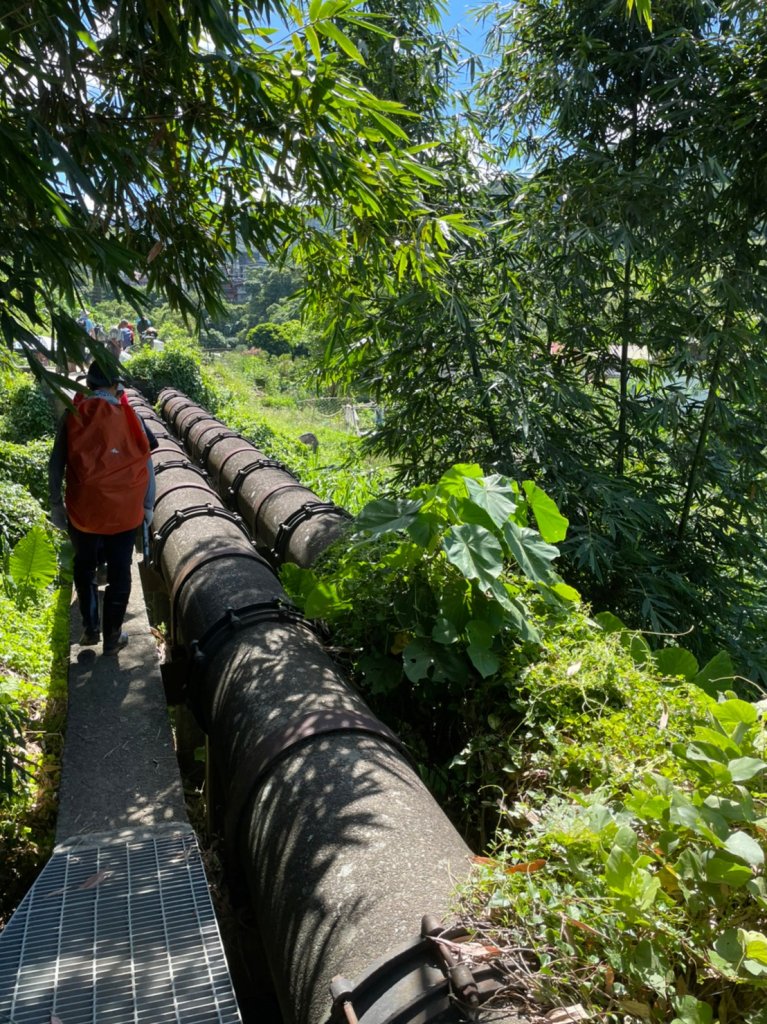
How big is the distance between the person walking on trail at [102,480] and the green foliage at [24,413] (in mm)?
7779

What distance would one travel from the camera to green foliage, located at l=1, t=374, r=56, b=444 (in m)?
10.6

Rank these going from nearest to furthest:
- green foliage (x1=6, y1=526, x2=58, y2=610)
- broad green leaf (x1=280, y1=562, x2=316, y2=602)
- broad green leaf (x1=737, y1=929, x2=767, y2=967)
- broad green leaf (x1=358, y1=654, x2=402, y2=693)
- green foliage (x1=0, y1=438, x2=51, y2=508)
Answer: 1. broad green leaf (x1=737, y1=929, x2=767, y2=967)
2. broad green leaf (x1=358, y1=654, x2=402, y2=693)
3. broad green leaf (x1=280, y1=562, x2=316, y2=602)
4. green foliage (x1=6, y1=526, x2=58, y2=610)
5. green foliage (x1=0, y1=438, x2=51, y2=508)

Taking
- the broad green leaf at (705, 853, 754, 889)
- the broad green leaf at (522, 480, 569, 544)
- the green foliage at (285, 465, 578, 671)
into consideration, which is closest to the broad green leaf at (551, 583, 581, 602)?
the green foliage at (285, 465, 578, 671)

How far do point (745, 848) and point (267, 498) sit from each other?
14.5 ft

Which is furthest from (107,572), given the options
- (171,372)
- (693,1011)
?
(171,372)

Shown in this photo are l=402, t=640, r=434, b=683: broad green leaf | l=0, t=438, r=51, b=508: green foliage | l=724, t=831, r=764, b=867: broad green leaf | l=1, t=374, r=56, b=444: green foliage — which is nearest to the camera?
l=724, t=831, r=764, b=867: broad green leaf

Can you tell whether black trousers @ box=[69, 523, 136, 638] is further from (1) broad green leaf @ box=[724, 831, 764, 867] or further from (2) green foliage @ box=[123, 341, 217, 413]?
(2) green foliage @ box=[123, 341, 217, 413]


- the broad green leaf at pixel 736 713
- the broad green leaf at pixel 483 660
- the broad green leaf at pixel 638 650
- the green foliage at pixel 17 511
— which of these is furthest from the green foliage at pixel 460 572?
the green foliage at pixel 17 511

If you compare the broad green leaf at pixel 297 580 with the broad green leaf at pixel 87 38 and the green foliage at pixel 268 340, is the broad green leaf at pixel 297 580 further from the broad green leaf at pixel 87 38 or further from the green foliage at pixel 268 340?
the green foliage at pixel 268 340

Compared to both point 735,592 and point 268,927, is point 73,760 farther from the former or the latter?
point 735,592

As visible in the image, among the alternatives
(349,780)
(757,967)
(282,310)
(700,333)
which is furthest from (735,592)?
(282,310)

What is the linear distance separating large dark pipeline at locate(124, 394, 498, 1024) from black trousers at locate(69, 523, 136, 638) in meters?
0.63

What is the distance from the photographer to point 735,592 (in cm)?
507

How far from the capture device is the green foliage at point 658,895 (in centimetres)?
125
